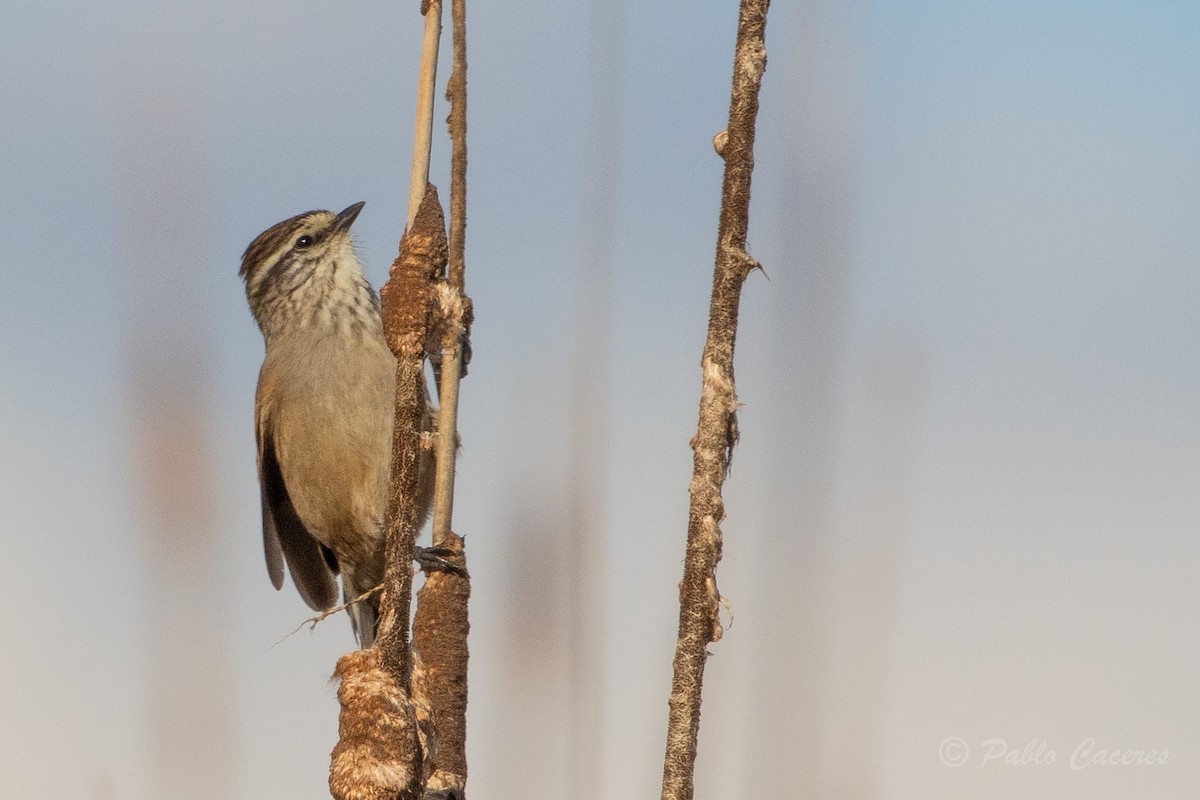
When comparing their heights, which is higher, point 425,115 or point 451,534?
point 425,115

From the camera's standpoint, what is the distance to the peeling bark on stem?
1.48 m

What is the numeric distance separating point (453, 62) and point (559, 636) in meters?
1.34

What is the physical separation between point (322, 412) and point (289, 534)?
0.68m

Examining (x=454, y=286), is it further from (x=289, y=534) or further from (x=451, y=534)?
(x=289, y=534)

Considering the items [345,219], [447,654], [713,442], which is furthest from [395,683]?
[345,219]

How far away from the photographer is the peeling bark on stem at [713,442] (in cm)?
148

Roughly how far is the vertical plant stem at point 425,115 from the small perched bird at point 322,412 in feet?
6.64

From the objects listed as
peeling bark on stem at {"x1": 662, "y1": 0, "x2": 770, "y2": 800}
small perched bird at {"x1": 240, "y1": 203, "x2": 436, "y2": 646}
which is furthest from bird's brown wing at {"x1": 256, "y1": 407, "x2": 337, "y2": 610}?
peeling bark on stem at {"x1": 662, "y1": 0, "x2": 770, "y2": 800}

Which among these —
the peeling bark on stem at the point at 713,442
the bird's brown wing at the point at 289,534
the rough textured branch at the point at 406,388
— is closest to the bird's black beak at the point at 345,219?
the bird's brown wing at the point at 289,534

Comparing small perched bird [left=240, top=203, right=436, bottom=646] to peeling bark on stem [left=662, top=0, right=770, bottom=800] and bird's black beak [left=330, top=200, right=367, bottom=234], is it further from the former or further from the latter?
peeling bark on stem [left=662, top=0, right=770, bottom=800]

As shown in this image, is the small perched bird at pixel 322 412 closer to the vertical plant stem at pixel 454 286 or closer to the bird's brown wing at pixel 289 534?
the bird's brown wing at pixel 289 534

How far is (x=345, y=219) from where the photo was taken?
4398mm

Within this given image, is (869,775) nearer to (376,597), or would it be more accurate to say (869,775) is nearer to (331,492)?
(376,597)

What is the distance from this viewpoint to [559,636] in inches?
108
